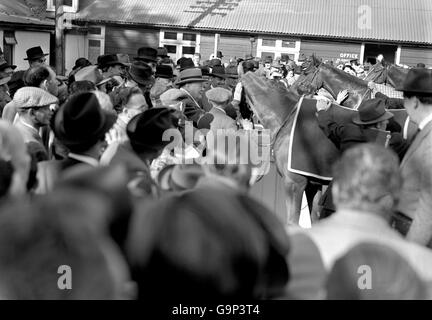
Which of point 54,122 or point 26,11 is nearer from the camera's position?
point 54,122

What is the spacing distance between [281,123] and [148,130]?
3960 millimetres

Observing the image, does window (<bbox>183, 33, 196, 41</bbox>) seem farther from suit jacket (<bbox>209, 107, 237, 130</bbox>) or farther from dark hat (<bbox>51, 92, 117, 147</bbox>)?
dark hat (<bbox>51, 92, 117, 147</bbox>)

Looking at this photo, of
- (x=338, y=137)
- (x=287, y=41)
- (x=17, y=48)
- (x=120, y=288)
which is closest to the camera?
(x=120, y=288)

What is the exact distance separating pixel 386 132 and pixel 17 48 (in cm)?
2048

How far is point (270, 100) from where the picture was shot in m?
7.84

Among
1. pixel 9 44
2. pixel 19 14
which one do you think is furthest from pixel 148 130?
pixel 19 14

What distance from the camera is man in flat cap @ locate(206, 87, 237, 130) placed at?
6.58 m

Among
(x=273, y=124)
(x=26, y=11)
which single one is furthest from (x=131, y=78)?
(x=26, y=11)

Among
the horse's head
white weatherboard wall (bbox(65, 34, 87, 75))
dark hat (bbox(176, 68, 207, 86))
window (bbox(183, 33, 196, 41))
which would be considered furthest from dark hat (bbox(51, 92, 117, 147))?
window (bbox(183, 33, 196, 41))

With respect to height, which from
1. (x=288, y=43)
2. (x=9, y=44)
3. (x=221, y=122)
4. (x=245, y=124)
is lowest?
(x=245, y=124)

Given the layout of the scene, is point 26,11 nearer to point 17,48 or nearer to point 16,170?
point 17,48

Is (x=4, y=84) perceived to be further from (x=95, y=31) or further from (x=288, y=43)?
(x=95, y=31)

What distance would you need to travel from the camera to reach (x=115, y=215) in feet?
7.09

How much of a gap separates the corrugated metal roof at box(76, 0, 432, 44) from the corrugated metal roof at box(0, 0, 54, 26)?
5.35m
